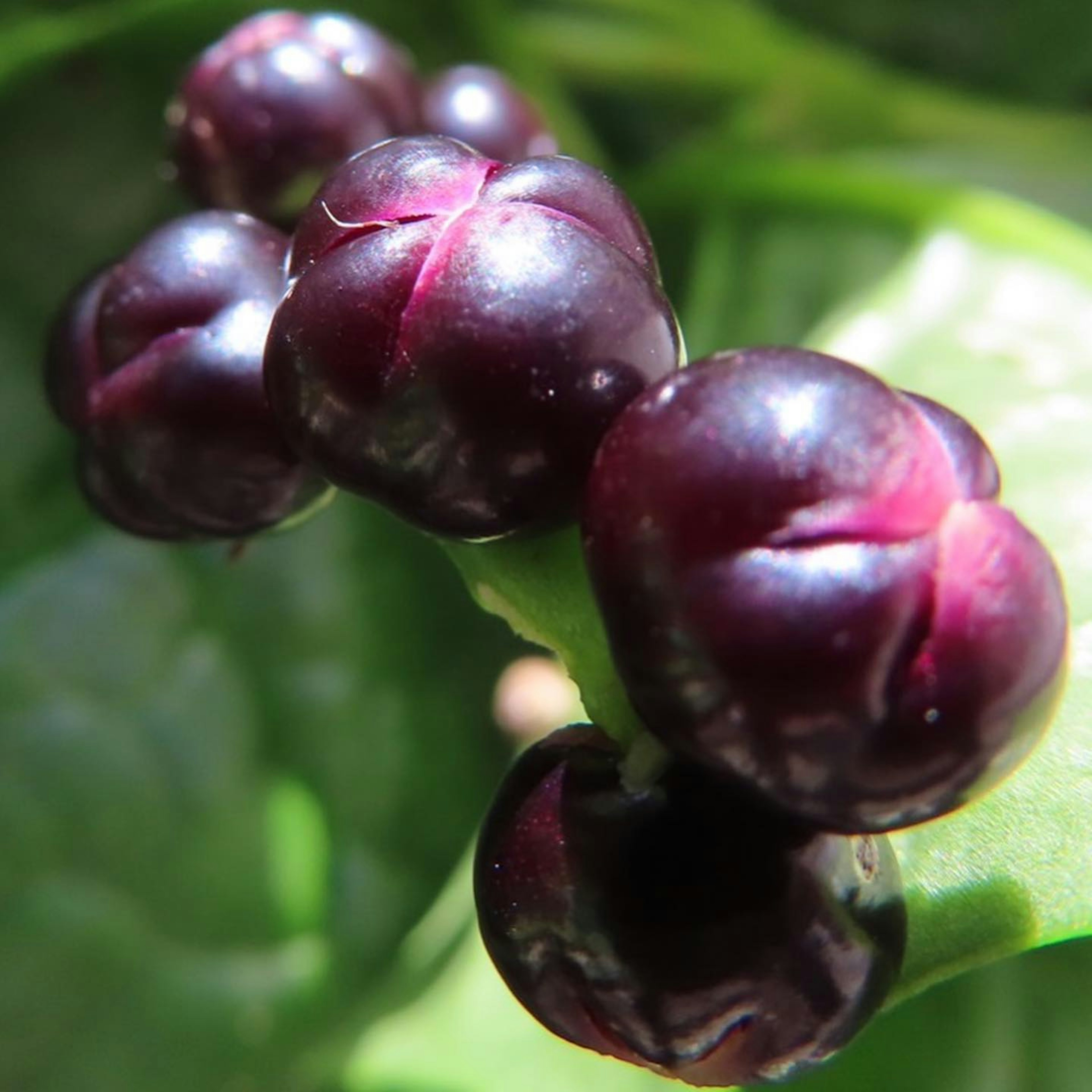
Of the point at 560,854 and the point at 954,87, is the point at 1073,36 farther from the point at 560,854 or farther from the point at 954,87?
the point at 560,854

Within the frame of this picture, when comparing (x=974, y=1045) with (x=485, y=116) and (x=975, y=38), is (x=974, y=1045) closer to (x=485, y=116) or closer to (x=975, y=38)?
(x=485, y=116)

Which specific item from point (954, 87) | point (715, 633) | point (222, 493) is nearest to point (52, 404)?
point (222, 493)

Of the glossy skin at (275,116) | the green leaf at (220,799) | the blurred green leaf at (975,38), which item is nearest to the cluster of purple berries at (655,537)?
the glossy skin at (275,116)

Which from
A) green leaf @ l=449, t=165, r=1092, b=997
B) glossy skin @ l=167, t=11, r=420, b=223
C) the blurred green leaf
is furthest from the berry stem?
the blurred green leaf

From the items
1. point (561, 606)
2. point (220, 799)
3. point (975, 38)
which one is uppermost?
point (561, 606)

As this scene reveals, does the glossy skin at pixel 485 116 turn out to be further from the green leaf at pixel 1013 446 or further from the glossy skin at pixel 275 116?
the green leaf at pixel 1013 446

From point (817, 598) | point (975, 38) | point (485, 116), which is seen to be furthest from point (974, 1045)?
point (975, 38)
